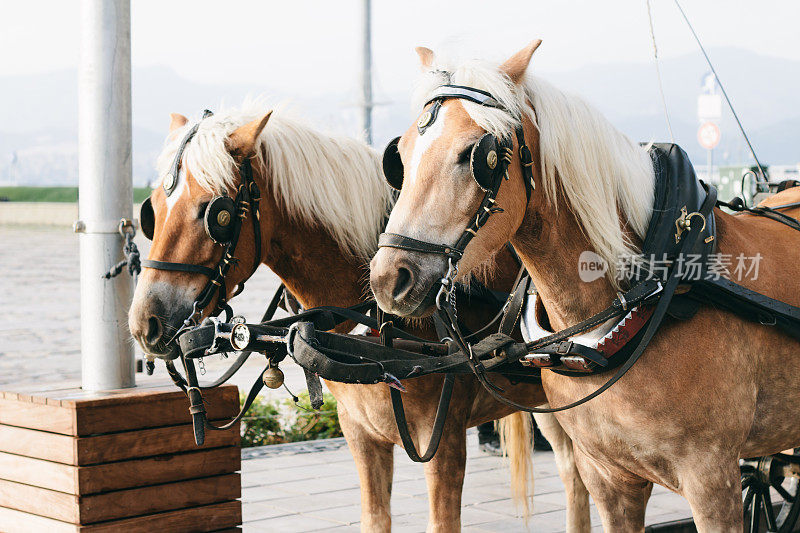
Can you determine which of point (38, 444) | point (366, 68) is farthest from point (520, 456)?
point (366, 68)

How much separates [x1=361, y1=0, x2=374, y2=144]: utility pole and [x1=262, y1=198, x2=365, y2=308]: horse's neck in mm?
4209

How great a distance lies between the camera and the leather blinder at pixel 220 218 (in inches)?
110

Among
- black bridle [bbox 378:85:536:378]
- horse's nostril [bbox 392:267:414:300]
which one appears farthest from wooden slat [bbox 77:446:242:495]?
horse's nostril [bbox 392:267:414:300]

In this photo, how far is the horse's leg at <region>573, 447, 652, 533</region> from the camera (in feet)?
8.79

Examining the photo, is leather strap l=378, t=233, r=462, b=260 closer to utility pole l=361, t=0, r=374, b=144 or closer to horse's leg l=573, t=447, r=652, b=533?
horse's leg l=573, t=447, r=652, b=533

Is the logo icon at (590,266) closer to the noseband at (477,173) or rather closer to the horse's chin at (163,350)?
the noseband at (477,173)

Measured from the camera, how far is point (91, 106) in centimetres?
354

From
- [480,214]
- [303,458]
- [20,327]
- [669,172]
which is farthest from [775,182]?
[20,327]

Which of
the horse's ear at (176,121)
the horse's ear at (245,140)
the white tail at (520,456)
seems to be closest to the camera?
the horse's ear at (245,140)

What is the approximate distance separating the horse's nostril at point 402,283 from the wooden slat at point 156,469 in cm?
169

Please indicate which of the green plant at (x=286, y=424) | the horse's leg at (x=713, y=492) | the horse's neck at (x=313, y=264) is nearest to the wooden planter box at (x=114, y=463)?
the horse's neck at (x=313, y=264)

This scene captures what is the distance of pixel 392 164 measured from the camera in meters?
2.47

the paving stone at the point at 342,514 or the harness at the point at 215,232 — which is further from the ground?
the harness at the point at 215,232

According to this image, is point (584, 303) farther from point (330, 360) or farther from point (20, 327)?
Result: point (20, 327)
